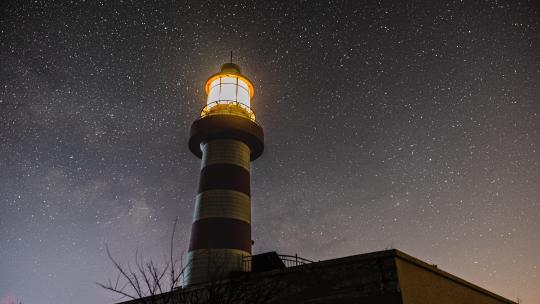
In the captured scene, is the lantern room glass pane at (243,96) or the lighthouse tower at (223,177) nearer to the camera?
the lighthouse tower at (223,177)

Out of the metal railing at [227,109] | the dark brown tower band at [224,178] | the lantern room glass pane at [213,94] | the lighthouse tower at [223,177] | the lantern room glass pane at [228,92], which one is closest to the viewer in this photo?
the lighthouse tower at [223,177]

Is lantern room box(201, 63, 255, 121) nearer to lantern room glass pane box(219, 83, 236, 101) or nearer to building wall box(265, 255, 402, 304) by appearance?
lantern room glass pane box(219, 83, 236, 101)

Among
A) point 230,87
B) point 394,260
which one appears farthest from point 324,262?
point 230,87

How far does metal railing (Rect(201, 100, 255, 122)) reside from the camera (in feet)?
71.5

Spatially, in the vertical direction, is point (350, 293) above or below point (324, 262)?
below

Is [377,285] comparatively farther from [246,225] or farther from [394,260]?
[246,225]

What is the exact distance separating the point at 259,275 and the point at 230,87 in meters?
12.4

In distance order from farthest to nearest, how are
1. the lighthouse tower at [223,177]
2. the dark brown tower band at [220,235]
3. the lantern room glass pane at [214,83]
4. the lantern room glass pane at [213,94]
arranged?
the lantern room glass pane at [214,83] → the lantern room glass pane at [213,94] → the dark brown tower band at [220,235] → the lighthouse tower at [223,177]

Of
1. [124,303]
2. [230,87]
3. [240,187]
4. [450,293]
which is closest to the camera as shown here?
[450,293]

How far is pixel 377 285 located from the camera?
11.4 m

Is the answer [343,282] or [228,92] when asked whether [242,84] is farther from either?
[343,282]

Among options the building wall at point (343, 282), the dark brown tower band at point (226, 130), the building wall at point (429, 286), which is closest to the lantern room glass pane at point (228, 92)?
the dark brown tower band at point (226, 130)

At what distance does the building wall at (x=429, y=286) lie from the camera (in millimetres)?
11461

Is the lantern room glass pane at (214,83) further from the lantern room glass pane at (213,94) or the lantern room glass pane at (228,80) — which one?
the lantern room glass pane at (228,80)
